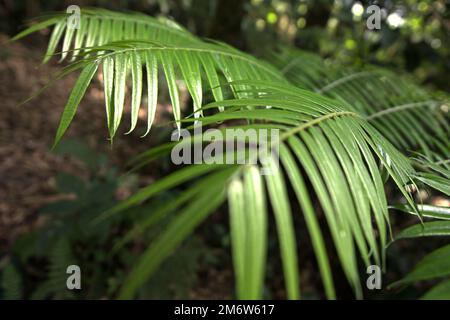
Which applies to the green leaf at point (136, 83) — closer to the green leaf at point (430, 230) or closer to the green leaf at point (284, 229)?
the green leaf at point (284, 229)

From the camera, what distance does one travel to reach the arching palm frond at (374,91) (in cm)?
122

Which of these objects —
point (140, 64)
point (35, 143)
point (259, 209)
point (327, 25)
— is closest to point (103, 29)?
point (140, 64)

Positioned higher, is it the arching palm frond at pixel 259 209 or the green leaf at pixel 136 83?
the green leaf at pixel 136 83

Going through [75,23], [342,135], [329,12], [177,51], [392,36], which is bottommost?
[342,135]

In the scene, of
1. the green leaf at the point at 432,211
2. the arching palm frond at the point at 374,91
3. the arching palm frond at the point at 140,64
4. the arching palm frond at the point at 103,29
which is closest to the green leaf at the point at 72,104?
the arching palm frond at the point at 140,64

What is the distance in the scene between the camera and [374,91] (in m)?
1.34

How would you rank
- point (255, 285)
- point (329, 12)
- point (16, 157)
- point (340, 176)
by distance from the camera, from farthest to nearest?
point (329, 12)
point (16, 157)
point (340, 176)
point (255, 285)

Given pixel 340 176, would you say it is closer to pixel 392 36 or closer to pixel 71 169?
pixel 392 36

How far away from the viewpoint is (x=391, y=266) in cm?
158

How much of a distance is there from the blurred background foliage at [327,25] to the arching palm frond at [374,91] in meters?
0.32

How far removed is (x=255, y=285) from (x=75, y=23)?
3.02 feet

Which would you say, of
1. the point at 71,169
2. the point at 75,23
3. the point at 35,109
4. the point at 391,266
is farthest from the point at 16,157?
the point at 391,266

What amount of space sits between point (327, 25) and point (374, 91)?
66.9 inches
